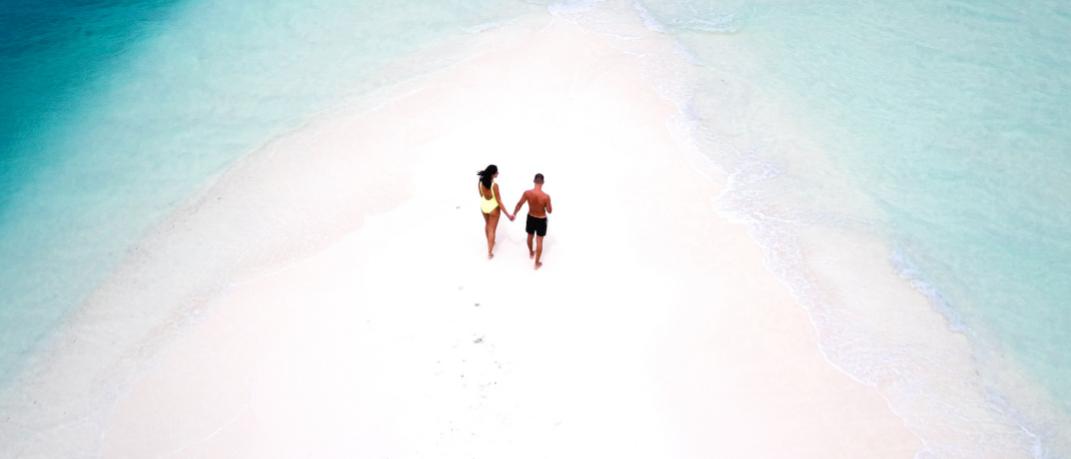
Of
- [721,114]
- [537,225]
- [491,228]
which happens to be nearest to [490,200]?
[491,228]

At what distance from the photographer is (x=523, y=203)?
7.32 metres

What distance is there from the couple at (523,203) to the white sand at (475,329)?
0.61 meters

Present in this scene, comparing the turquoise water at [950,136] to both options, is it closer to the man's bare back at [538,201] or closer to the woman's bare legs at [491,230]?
the man's bare back at [538,201]

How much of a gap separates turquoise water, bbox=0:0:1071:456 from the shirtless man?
3.96 m

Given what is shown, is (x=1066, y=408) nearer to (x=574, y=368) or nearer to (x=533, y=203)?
(x=574, y=368)

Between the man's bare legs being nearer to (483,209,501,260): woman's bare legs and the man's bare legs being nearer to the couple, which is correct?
the couple

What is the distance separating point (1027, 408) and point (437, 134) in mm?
9251

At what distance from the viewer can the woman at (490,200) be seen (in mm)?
7035

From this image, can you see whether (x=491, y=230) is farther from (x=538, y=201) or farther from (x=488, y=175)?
(x=488, y=175)

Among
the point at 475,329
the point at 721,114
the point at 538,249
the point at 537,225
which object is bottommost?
the point at 475,329

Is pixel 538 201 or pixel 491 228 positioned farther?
pixel 491 228

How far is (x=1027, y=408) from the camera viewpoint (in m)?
6.96

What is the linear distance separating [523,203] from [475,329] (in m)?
1.67

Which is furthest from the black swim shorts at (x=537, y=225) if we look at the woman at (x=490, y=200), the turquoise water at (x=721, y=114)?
the turquoise water at (x=721, y=114)
